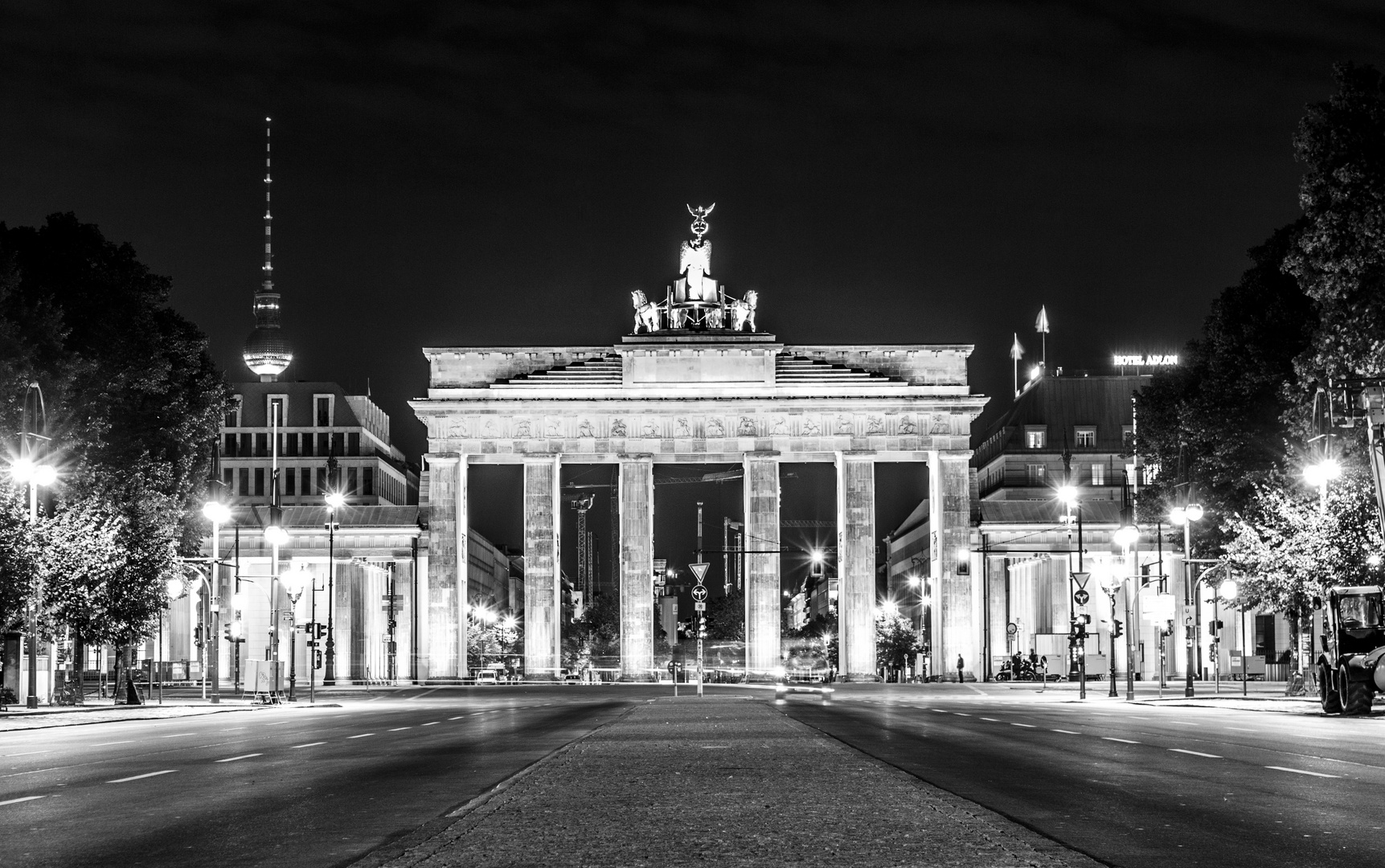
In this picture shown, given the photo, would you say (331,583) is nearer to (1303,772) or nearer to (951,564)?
(951,564)

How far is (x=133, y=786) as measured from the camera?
72.6 feet

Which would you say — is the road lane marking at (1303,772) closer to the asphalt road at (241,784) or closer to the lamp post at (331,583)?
the asphalt road at (241,784)

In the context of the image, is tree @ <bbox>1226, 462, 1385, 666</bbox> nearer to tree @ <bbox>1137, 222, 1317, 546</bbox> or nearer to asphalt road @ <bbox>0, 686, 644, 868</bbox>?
tree @ <bbox>1137, 222, 1317, 546</bbox>

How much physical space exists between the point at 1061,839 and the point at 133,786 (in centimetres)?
1189

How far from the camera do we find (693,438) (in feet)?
374

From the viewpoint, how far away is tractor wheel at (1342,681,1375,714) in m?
45.2

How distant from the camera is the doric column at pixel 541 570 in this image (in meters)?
112

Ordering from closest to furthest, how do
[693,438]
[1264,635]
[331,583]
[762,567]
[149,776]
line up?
1. [149,776]
2. [331,583]
3. [762,567]
4. [693,438]
5. [1264,635]

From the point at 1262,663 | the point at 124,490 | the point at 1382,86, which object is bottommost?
the point at 1262,663

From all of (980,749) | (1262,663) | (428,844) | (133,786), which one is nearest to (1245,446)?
(1262,663)

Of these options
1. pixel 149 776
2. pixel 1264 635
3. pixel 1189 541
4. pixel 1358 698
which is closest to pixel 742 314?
pixel 1264 635

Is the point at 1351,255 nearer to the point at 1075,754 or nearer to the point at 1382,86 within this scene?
the point at 1382,86

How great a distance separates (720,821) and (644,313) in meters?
101

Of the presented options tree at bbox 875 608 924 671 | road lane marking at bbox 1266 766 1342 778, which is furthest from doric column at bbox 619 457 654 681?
road lane marking at bbox 1266 766 1342 778
